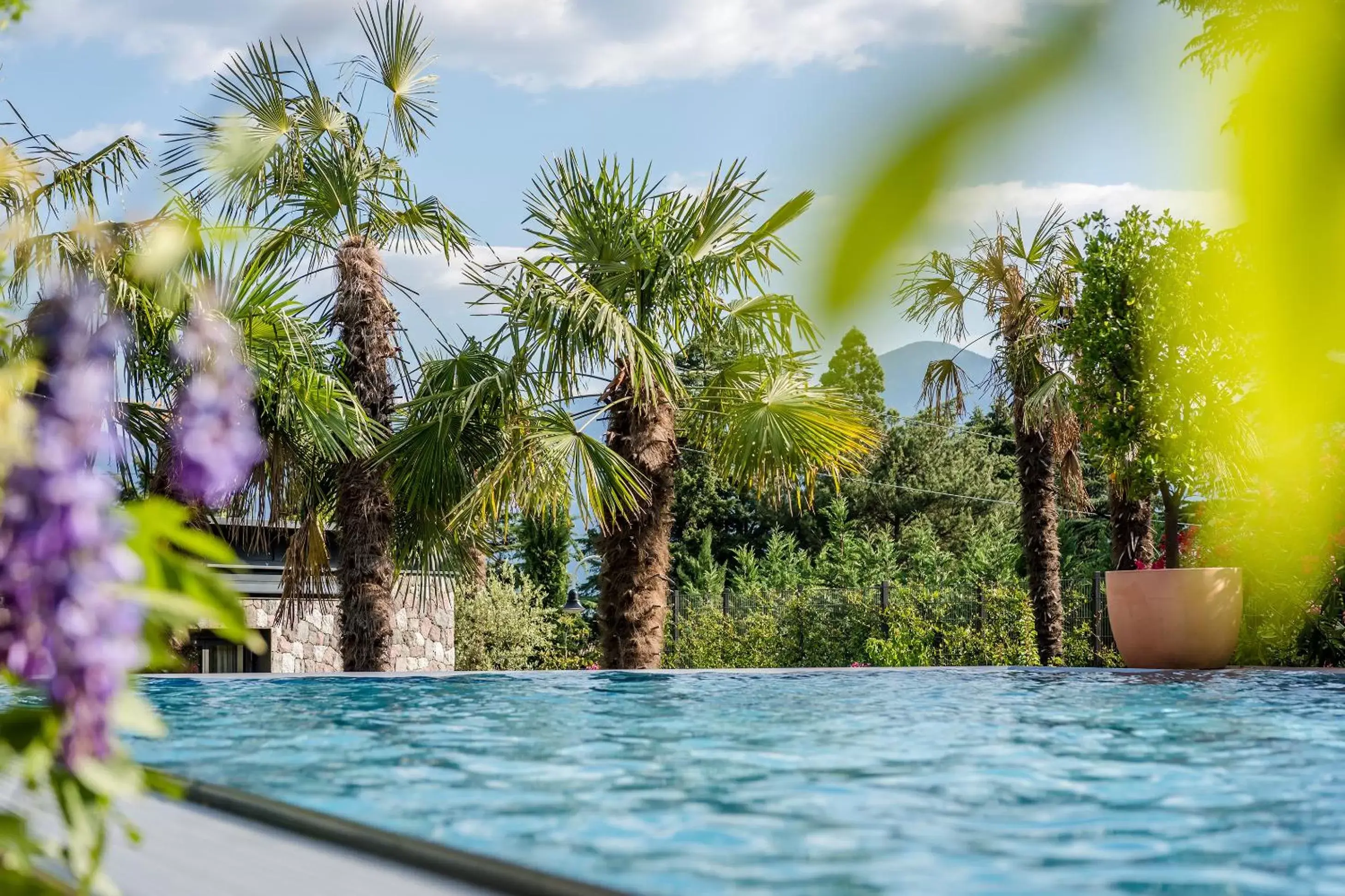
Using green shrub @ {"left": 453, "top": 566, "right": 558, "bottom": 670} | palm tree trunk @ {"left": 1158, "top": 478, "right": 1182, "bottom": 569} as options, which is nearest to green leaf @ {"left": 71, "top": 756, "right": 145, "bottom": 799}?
palm tree trunk @ {"left": 1158, "top": 478, "right": 1182, "bottom": 569}

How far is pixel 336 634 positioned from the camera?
17469 millimetres

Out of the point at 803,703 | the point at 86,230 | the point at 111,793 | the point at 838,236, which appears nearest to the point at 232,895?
the point at 111,793

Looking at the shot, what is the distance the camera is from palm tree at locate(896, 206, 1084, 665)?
1220 centimetres

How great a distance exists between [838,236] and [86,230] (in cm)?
143

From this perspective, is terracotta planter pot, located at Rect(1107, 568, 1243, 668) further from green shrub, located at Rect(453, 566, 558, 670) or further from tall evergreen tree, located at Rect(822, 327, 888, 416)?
green shrub, located at Rect(453, 566, 558, 670)

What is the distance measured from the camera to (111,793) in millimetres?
1322

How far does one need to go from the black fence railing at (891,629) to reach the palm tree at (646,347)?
430 centimetres

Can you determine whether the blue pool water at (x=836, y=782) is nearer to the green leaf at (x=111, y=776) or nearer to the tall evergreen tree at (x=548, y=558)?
the green leaf at (x=111, y=776)

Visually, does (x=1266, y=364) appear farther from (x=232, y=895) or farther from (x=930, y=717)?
(x=930, y=717)

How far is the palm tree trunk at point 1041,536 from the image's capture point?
563 inches

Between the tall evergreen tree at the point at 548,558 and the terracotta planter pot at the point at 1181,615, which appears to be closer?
the terracotta planter pot at the point at 1181,615

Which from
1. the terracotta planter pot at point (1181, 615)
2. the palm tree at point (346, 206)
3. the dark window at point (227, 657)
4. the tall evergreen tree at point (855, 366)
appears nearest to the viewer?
the tall evergreen tree at point (855, 366)

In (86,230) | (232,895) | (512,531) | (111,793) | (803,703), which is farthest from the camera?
(512,531)

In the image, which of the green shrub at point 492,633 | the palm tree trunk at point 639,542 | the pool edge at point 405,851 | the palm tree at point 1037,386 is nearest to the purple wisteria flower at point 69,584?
the pool edge at point 405,851
